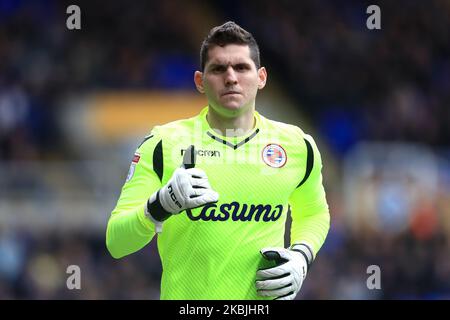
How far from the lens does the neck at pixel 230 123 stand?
6.12 metres

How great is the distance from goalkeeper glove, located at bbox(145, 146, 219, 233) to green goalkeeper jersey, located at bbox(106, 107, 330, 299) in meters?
0.26

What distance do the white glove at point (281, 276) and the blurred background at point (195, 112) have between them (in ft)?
28.5

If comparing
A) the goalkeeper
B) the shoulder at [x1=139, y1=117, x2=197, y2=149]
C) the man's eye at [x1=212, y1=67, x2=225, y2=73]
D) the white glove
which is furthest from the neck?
the white glove

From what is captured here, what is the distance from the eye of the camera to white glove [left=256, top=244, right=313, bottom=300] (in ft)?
19.0

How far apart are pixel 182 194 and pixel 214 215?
1.95ft

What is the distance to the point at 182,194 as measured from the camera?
5379 millimetres

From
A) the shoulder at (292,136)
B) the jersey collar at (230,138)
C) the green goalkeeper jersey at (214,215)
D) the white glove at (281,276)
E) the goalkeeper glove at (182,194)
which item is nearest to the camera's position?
the goalkeeper glove at (182,194)

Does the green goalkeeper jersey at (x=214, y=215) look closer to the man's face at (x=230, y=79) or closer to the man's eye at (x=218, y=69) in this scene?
the man's face at (x=230, y=79)

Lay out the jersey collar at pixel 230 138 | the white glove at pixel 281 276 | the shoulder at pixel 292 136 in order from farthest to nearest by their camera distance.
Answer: the shoulder at pixel 292 136 → the jersey collar at pixel 230 138 → the white glove at pixel 281 276

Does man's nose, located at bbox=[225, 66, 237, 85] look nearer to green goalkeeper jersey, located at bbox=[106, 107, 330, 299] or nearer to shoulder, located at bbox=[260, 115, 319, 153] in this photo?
green goalkeeper jersey, located at bbox=[106, 107, 330, 299]

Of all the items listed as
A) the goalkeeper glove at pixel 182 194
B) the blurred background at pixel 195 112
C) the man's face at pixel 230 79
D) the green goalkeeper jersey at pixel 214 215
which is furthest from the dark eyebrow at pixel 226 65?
the blurred background at pixel 195 112

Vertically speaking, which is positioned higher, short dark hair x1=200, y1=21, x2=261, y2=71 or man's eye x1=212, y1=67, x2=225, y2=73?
short dark hair x1=200, y1=21, x2=261, y2=71
